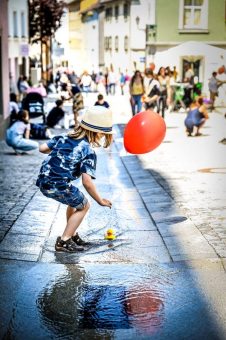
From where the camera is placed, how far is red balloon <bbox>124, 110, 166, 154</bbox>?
25.2 ft

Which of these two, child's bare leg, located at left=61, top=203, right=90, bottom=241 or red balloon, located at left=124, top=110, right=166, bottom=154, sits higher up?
red balloon, located at left=124, top=110, right=166, bottom=154

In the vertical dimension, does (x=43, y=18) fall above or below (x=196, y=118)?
above

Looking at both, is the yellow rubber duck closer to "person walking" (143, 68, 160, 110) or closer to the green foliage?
"person walking" (143, 68, 160, 110)

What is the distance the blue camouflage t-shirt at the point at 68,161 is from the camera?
6398 millimetres

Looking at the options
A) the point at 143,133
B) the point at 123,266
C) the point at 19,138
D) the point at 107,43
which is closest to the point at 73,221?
the point at 123,266

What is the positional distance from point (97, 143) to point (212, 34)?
8.21 meters

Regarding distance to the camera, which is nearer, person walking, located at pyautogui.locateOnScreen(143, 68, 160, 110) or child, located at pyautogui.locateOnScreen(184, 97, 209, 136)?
child, located at pyautogui.locateOnScreen(184, 97, 209, 136)

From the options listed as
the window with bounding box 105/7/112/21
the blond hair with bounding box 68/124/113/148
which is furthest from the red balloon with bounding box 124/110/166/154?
the window with bounding box 105/7/112/21

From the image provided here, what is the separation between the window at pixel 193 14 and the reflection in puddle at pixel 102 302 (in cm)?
938

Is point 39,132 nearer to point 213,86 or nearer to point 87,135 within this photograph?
point 213,86

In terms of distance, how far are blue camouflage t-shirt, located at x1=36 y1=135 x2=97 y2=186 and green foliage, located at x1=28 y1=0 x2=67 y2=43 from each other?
39284mm

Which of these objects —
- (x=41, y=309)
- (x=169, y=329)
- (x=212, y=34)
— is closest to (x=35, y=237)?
(x=41, y=309)

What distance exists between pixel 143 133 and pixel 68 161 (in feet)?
4.94

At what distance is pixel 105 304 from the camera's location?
5188 millimetres
